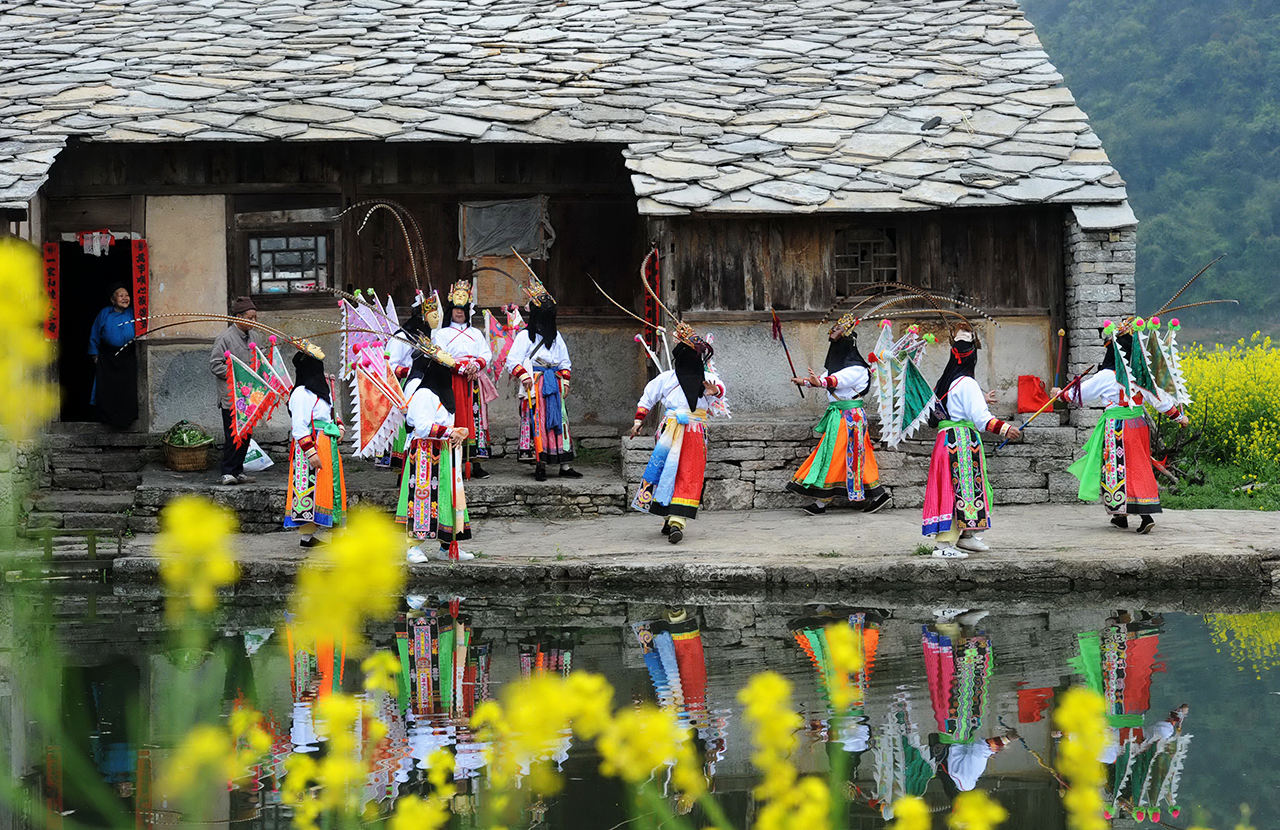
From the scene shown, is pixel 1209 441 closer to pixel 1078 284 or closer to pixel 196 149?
pixel 1078 284

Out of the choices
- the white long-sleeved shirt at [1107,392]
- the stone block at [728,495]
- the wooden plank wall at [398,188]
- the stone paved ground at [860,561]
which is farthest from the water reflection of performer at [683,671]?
the wooden plank wall at [398,188]

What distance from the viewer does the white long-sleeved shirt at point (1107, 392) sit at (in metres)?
11.4

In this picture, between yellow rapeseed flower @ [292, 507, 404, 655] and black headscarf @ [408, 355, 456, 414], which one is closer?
yellow rapeseed flower @ [292, 507, 404, 655]

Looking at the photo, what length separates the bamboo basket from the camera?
1374 centimetres

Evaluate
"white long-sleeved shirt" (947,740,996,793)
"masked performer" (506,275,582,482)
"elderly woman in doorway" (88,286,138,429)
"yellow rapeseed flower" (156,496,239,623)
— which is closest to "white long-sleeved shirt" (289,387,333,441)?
"masked performer" (506,275,582,482)

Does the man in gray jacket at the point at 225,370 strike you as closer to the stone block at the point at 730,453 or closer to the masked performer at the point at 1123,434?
the stone block at the point at 730,453

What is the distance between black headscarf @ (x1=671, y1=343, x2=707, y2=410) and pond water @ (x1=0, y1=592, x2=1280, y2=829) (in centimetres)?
201

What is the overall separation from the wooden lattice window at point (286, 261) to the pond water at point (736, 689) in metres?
5.20

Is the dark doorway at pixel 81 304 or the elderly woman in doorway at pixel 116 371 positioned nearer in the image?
the elderly woman in doorway at pixel 116 371

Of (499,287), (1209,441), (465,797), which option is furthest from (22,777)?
(1209,441)

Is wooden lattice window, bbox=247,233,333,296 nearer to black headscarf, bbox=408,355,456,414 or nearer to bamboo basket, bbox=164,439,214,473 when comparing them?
bamboo basket, bbox=164,439,214,473

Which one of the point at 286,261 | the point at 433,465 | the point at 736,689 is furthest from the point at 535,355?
the point at 736,689

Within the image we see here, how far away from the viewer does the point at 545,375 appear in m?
13.5

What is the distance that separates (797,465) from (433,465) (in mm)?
3882
